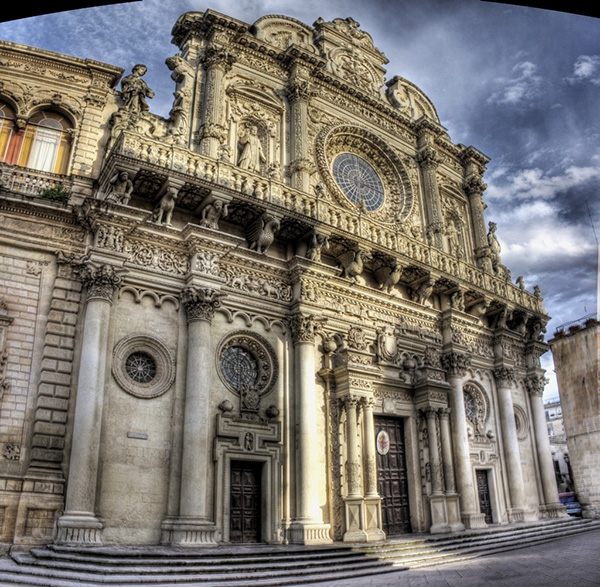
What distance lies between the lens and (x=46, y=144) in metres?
15.8

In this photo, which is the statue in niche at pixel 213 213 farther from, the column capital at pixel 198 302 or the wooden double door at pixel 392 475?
the wooden double door at pixel 392 475

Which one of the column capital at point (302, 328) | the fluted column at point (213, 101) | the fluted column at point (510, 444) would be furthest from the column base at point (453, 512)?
the fluted column at point (213, 101)

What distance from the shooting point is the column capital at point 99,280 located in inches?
526

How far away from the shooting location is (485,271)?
23.2 meters

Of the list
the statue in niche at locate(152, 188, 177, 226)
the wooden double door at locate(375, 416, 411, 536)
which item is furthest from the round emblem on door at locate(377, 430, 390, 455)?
the statue in niche at locate(152, 188, 177, 226)

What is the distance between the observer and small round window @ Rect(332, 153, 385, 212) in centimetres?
2191

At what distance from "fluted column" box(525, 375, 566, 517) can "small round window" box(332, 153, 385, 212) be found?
976 centimetres

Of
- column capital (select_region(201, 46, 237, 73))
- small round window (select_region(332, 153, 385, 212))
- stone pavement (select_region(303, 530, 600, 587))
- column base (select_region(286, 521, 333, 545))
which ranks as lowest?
stone pavement (select_region(303, 530, 600, 587))

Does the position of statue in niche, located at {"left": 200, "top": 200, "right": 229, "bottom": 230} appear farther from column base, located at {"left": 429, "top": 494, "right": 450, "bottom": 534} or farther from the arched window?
column base, located at {"left": 429, "top": 494, "right": 450, "bottom": 534}

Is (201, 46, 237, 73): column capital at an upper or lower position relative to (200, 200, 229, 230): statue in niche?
upper

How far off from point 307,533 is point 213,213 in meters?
8.39

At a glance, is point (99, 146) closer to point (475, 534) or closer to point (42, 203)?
point (42, 203)

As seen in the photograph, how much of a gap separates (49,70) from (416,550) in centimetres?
1595

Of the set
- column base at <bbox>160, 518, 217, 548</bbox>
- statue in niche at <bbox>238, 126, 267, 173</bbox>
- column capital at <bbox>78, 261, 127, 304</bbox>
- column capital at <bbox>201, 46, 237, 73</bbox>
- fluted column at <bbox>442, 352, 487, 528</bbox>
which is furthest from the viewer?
column capital at <bbox>201, 46, 237, 73</bbox>
